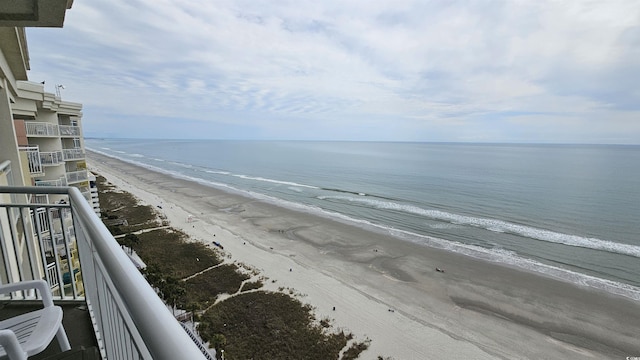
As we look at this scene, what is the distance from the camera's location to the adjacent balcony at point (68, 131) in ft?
51.8

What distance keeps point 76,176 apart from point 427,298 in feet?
62.4

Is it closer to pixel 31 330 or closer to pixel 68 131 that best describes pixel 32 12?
pixel 31 330

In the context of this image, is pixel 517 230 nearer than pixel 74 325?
No

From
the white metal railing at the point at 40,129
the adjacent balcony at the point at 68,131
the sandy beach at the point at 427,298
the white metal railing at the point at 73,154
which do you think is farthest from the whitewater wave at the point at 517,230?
the white metal railing at the point at 40,129

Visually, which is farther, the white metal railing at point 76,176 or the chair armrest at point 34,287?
the white metal railing at point 76,176

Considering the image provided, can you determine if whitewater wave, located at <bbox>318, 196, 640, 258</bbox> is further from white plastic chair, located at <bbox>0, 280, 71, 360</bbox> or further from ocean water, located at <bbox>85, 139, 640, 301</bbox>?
white plastic chair, located at <bbox>0, 280, 71, 360</bbox>

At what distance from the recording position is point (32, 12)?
2.36 m

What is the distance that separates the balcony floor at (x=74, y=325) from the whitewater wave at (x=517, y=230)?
26574 millimetres

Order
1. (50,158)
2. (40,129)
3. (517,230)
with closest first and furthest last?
(40,129) → (50,158) → (517,230)

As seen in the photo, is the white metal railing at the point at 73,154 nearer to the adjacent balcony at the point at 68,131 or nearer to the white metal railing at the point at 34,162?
the adjacent balcony at the point at 68,131

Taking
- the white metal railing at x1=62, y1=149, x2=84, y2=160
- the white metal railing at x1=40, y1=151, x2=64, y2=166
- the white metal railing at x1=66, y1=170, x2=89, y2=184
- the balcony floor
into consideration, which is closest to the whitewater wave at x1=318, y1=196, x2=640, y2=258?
the white metal railing at x1=66, y1=170, x2=89, y2=184

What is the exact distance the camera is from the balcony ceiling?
2248 mm

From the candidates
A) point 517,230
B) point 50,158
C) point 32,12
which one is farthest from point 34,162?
point 517,230

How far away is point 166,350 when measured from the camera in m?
0.56
